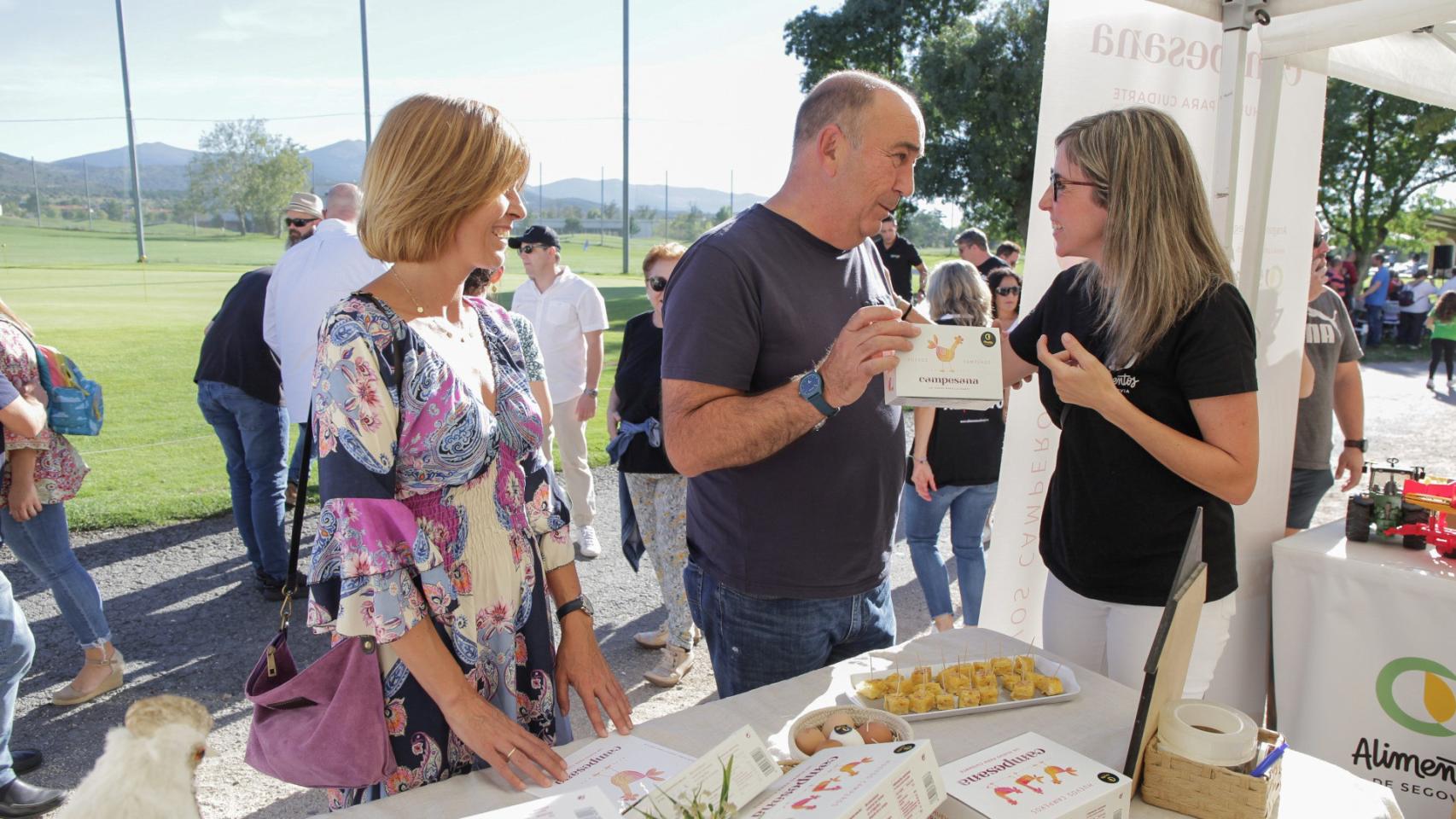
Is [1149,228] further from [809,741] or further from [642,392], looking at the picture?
[642,392]

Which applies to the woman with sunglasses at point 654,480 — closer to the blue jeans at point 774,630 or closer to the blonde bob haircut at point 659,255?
the blonde bob haircut at point 659,255

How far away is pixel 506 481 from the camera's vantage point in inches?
69.9

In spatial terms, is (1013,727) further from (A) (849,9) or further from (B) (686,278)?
(A) (849,9)

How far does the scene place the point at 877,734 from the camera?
1521 mm

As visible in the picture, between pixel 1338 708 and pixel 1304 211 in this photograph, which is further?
pixel 1304 211

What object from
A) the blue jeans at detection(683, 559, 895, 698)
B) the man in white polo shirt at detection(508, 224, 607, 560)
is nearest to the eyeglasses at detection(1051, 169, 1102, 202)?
the blue jeans at detection(683, 559, 895, 698)

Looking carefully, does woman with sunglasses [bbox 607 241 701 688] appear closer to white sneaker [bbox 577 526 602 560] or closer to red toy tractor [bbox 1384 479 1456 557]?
white sneaker [bbox 577 526 602 560]

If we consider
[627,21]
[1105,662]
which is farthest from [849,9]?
[1105,662]

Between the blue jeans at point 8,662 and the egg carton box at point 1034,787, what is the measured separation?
3.13 m

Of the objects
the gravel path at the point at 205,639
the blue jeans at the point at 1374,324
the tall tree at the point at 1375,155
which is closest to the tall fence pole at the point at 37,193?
the gravel path at the point at 205,639

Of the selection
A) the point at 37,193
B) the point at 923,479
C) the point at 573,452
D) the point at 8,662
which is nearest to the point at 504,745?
the point at 8,662

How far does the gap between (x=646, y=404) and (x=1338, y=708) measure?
3008 millimetres

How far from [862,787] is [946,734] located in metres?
0.58

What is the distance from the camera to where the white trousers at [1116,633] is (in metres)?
2.25
